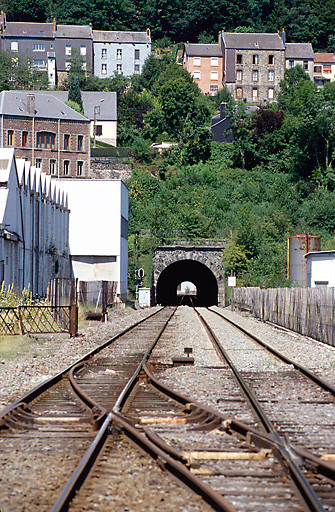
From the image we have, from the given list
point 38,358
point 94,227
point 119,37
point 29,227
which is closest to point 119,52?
point 119,37

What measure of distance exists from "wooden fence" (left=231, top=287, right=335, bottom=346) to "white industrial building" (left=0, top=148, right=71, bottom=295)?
11.4 metres

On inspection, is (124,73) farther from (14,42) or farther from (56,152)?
(56,152)

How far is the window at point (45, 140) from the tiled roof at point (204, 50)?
170ft

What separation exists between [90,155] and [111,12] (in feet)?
191

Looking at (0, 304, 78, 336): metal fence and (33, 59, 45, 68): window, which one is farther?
(33, 59, 45, 68): window

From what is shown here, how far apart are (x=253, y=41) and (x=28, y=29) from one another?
124 feet

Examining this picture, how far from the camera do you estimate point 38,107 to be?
66438mm

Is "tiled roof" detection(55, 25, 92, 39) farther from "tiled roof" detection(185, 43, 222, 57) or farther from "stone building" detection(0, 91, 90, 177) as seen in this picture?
"stone building" detection(0, 91, 90, 177)

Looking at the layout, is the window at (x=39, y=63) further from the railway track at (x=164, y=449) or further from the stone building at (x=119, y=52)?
the railway track at (x=164, y=449)

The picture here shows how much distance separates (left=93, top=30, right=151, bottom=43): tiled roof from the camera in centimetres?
11674

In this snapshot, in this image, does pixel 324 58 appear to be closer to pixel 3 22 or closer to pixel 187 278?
pixel 3 22

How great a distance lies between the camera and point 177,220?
6359 cm

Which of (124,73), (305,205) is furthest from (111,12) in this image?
(305,205)

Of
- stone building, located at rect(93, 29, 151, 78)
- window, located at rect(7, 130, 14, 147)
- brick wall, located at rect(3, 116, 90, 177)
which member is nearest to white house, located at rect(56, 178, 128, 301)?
brick wall, located at rect(3, 116, 90, 177)
